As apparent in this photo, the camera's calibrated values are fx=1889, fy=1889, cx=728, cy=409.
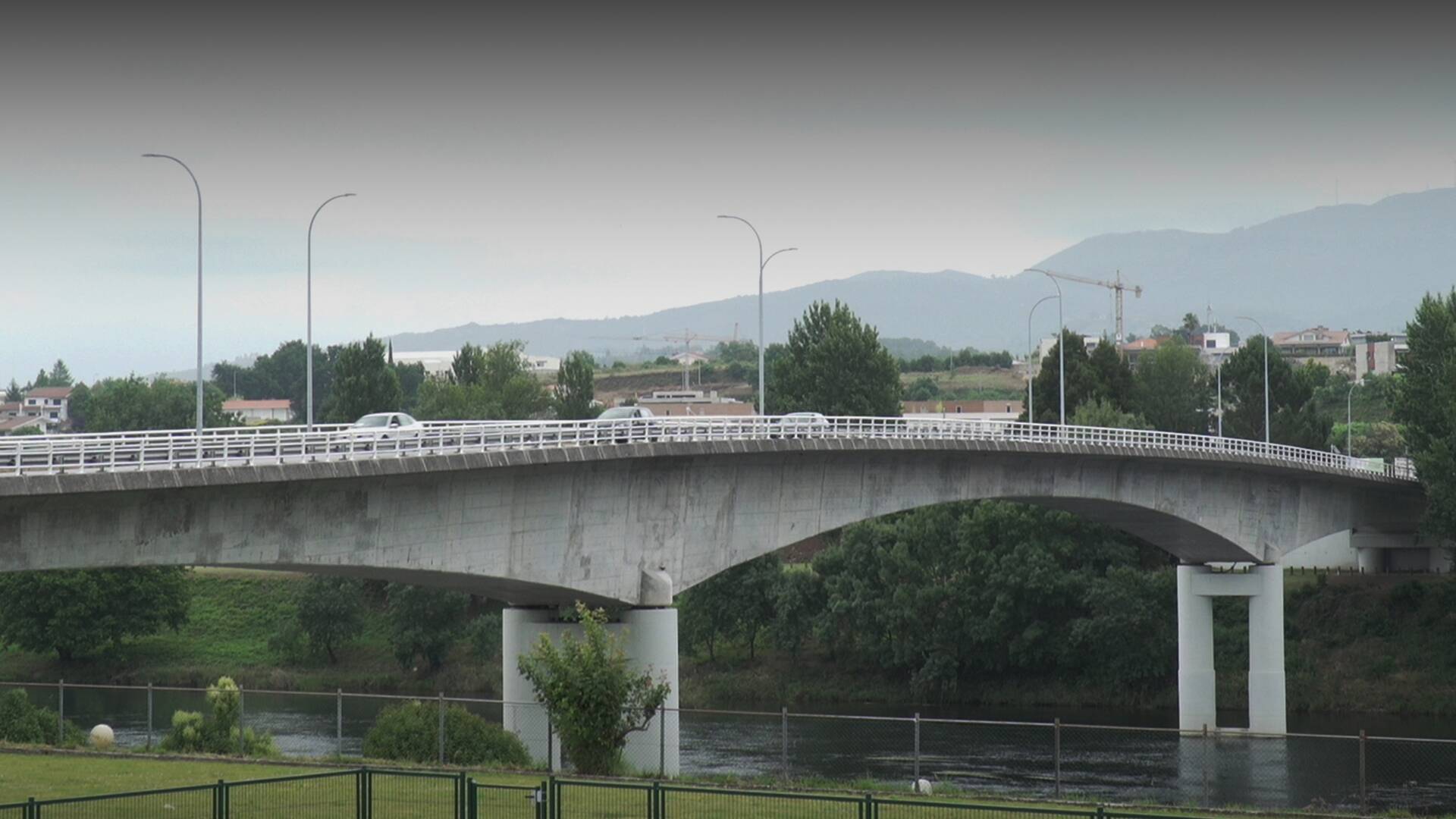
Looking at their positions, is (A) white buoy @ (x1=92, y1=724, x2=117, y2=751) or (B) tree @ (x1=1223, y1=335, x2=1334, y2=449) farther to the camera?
(B) tree @ (x1=1223, y1=335, x2=1334, y2=449)

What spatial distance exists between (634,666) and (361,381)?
78953 mm

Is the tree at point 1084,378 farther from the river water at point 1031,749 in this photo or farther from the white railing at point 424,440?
the white railing at point 424,440

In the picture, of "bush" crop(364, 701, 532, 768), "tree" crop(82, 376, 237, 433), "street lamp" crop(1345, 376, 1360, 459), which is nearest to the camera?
"bush" crop(364, 701, 532, 768)

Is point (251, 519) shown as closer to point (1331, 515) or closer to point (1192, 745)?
point (1192, 745)

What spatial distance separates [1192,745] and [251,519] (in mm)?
45782

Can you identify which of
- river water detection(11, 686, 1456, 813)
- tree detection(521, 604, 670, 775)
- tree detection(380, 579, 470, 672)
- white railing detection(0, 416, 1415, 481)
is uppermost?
white railing detection(0, 416, 1415, 481)

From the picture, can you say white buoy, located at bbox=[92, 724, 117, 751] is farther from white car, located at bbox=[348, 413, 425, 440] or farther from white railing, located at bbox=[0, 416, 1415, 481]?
white car, located at bbox=[348, 413, 425, 440]

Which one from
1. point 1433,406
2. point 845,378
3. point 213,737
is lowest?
point 213,737

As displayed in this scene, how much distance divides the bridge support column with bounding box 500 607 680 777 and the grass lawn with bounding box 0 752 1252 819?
1051 cm

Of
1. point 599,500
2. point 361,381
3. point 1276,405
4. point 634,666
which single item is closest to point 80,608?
point 361,381

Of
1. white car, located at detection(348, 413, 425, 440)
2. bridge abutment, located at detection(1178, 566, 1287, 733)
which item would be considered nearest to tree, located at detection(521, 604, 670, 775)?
white car, located at detection(348, 413, 425, 440)

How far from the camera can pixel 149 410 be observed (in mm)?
170625

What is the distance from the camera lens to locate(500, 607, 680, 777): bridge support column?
2112 inches

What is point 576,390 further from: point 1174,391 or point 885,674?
point 885,674
